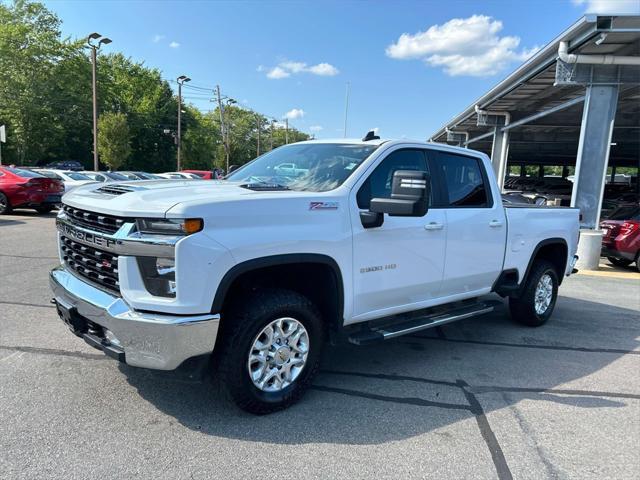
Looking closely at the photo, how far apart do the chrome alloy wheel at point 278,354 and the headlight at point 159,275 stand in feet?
2.29

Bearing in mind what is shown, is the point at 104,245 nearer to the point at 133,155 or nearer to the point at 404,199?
the point at 404,199

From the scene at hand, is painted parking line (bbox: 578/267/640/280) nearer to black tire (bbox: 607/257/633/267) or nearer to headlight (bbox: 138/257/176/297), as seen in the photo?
black tire (bbox: 607/257/633/267)

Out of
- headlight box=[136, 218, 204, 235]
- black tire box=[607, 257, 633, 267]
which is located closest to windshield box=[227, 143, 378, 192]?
headlight box=[136, 218, 204, 235]

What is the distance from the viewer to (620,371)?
4668 millimetres

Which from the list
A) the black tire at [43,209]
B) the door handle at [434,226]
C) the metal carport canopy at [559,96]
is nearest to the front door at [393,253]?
the door handle at [434,226]

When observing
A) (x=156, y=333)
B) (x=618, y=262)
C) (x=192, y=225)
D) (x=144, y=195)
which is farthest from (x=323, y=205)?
(x=618, y=262)

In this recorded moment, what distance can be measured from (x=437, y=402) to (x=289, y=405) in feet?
3.76

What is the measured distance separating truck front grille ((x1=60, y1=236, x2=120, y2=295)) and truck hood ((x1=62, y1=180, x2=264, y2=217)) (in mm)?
295

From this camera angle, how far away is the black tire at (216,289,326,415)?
3166 millimetres

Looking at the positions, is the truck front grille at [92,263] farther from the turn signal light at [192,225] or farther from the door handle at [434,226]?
the door handle at [434,226]

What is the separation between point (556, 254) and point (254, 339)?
459 cm

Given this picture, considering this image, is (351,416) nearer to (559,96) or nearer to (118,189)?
(118,189)

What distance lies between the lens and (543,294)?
237 inches

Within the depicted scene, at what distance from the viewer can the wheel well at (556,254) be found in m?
6.02
